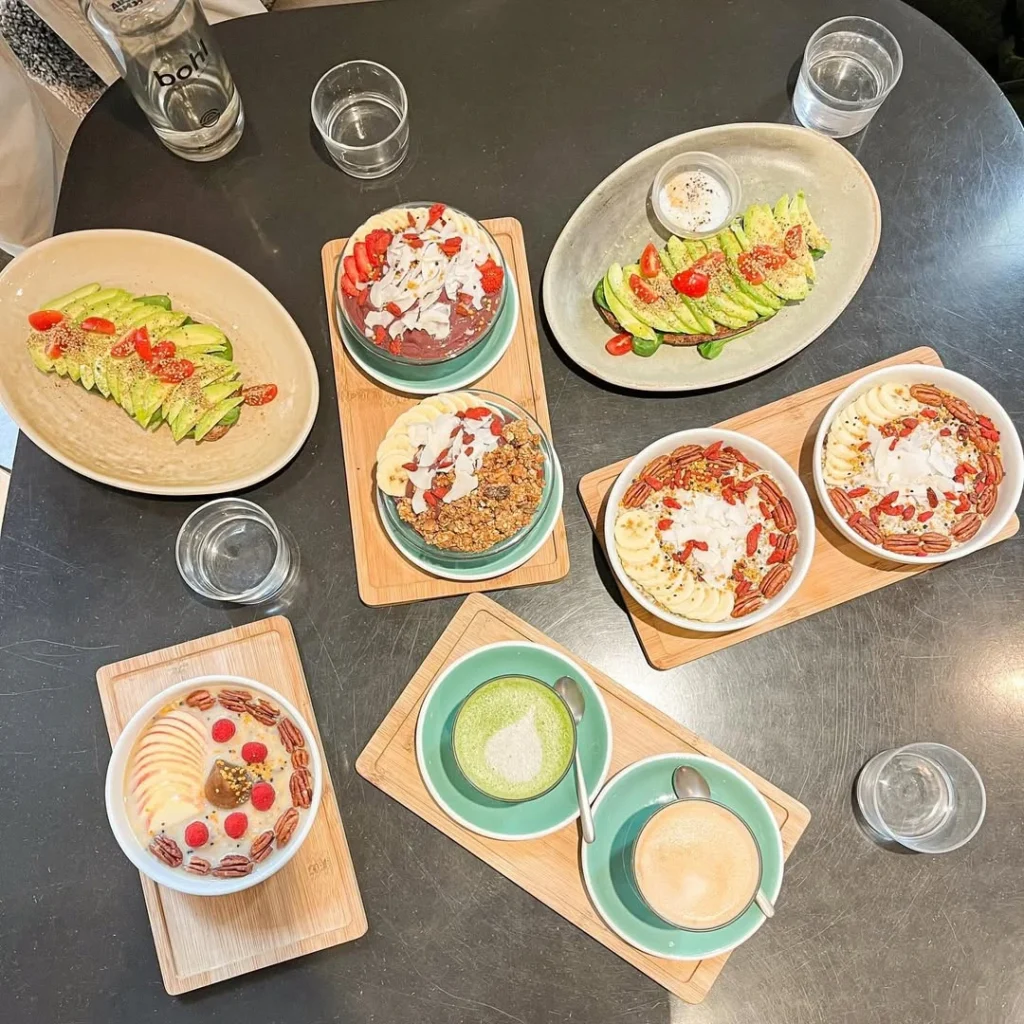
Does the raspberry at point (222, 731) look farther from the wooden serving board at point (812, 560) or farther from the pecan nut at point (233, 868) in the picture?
the wooden serving board at point (812, 560)

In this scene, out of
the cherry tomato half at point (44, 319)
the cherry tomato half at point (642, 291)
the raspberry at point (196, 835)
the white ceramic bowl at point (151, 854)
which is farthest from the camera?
the cherry tomato half at point (642, 291)

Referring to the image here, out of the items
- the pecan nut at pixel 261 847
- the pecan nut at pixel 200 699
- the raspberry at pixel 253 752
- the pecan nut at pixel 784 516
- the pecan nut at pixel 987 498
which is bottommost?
the pecan nut at pixel 261 847

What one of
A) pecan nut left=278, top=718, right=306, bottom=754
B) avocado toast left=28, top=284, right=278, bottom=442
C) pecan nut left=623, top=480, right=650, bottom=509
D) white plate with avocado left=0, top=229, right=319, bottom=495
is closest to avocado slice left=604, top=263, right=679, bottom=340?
pecan nut left=623, top=480, right=650, bottom=509

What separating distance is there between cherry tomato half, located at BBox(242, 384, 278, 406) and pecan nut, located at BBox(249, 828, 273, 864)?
1014 millimetres

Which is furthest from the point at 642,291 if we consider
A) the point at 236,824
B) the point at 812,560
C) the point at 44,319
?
the point at 236,824

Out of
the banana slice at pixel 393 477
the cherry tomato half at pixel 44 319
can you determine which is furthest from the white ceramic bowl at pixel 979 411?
the cherry tomato half at pixel 44 319

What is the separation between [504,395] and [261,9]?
1.68 meters

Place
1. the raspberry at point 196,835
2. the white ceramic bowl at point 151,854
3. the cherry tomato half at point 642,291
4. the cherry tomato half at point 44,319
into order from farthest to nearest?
the cherry tomato half at point 642,291 < the cherry tomato half at point 44,319 < the raspberry at point 196,835 < the white ceramic bowl at point 151,854

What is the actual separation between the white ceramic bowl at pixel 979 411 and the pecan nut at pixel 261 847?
1.44 meters

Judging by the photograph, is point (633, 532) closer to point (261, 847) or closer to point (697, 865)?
point (697, 865)

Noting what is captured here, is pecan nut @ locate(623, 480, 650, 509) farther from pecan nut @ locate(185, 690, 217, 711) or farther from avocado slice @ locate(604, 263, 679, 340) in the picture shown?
pecan nut @ locate(185, 690, 217, 711)

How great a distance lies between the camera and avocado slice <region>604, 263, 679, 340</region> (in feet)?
6.76

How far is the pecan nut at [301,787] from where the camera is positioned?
1767 mm

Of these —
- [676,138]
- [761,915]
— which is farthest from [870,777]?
[676,138]
